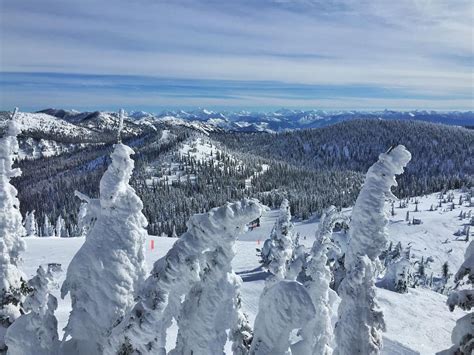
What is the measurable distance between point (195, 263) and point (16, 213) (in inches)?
379

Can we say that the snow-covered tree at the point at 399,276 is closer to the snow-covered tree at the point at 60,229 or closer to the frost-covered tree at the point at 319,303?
the frost-covered tree at the point at 319,303

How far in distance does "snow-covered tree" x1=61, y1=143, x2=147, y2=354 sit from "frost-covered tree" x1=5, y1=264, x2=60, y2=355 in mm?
780

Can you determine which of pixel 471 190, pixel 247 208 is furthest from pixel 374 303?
pixel 471 190

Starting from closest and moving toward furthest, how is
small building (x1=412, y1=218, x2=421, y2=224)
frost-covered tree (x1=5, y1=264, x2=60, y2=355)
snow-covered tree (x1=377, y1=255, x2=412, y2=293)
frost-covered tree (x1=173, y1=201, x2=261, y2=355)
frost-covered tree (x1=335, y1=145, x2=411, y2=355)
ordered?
frost-covered tree (x1=5, y1=264, x2=60, y2=355) → frost-covered tree (x1=173, y1=201, x2=261, y2=355) → frost-covered tree (x1=335, y1=145, x2=411, y2=355) → snow-covered tree (x1=377, y1=255, x2=412, y2=293) → small building (x1=412, y1=218, x2=421, y2=224)

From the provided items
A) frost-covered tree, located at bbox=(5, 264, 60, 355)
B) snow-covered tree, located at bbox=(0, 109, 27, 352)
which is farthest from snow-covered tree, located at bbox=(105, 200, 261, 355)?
snow-covered tree, located at bbox=(0, 109, 27, 352)

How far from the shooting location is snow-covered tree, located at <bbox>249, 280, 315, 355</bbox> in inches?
397

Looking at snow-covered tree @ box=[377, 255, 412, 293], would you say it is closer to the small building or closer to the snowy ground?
the snowy ground

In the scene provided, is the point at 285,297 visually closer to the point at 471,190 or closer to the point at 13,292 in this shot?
the point at 13,292

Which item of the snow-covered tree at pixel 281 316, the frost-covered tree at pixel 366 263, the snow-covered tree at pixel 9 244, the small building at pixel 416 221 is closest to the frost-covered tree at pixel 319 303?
the frost-covered tree at pixel 366 263

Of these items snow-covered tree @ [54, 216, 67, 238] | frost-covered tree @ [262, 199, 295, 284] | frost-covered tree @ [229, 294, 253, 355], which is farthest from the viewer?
snow-covered tree @ [54, 216, 67, 238]

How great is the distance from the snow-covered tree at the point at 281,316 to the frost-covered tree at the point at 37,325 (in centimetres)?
570

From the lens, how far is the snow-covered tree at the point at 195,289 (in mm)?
9992

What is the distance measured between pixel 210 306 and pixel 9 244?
874cm

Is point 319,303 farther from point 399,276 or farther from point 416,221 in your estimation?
point 416,221
